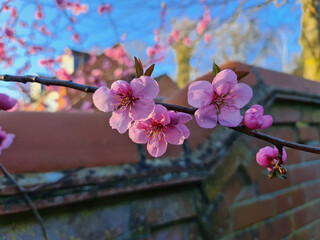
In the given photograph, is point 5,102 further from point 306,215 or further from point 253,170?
point 306,215

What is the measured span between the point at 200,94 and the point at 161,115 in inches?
3.3

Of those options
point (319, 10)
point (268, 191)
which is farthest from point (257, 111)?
point (319, 10)

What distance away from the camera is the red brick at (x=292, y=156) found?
1207mm

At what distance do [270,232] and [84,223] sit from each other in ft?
2.78

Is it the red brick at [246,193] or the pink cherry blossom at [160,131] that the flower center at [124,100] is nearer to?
the pink cherry blossom at [160,131]

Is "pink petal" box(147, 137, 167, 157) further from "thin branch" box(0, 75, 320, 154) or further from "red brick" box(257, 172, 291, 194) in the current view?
"red brick" box(257, 172, 291, 194)

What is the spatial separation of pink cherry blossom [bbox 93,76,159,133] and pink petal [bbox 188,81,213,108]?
6 centimetres

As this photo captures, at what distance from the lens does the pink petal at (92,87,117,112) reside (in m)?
0.43

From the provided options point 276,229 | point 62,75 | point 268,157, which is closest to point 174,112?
point 268,157

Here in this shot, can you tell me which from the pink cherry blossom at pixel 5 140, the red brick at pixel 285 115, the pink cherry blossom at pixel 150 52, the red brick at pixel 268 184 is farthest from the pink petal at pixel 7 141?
the pink cherry blossom at pixel 150 52

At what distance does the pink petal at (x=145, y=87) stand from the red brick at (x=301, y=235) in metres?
1.16

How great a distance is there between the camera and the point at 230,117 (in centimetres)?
44

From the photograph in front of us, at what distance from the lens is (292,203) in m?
1.23

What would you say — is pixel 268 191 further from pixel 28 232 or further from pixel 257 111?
pixel 28 232
